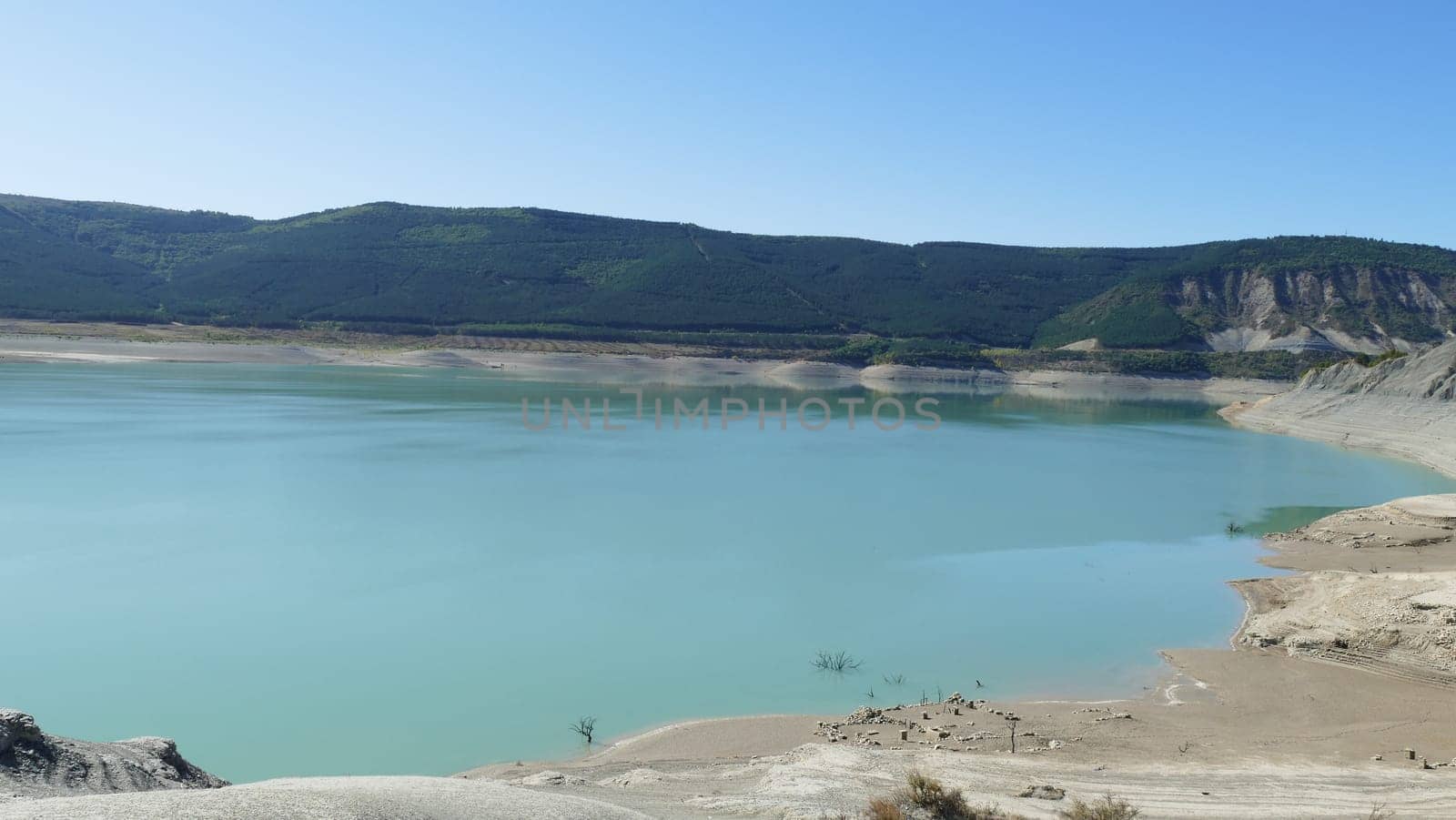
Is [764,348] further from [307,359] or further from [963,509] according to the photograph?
[963,509]

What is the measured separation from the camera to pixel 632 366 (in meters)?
63.6

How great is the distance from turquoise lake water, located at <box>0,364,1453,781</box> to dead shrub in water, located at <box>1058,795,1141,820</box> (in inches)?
137

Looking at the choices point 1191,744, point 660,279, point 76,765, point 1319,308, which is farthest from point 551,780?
point 1319,308

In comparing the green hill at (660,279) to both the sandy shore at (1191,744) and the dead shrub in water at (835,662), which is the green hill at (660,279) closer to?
the dead shrub in water at (835,662)

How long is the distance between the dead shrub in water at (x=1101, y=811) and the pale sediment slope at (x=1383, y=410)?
85.5 feet

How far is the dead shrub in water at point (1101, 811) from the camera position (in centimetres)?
494

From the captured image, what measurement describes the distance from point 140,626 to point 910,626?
26.7 feet

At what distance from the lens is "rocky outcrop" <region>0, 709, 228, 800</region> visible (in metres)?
4.55

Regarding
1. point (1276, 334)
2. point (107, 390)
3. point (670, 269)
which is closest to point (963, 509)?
point (107, 390)

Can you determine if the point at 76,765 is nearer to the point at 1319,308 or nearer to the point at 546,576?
the point at 546,576

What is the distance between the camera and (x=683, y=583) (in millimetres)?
12969

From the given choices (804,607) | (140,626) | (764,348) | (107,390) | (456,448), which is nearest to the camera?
(140,626)

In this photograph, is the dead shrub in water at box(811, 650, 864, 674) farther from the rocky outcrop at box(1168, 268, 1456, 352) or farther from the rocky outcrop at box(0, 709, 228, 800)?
the rocky outcrop at box(1168, 268, 1456, 352)

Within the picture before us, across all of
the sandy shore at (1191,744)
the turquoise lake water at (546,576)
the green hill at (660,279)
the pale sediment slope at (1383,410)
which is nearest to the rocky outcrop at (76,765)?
the sandy shore at (1191,744)
